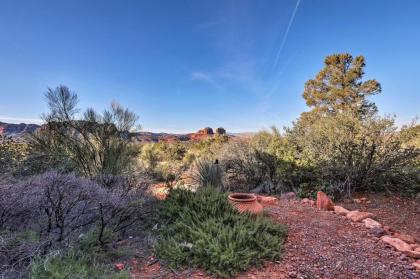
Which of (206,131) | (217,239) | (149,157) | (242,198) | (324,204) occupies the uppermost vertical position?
(206,131)

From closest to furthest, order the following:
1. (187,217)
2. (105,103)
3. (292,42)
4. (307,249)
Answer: (307,249) → (187,217) → (105,103) → (292,42)

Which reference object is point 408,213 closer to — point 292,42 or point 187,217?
point 187,217

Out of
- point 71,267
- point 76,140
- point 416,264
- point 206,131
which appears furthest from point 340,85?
point 71,267

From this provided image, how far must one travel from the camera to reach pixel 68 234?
8.44 ft

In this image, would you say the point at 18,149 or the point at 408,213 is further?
the point at 18,149

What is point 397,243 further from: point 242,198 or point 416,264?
point 242,198

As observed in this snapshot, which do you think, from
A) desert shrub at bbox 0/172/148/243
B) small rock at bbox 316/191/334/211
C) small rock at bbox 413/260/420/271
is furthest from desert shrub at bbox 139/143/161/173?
small rock at bbox 413/260/420/271

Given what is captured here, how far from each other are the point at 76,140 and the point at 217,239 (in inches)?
169

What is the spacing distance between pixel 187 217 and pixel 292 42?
6.29 m

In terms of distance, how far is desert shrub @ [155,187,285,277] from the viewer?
2.34 metres

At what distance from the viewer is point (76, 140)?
5.46 meters

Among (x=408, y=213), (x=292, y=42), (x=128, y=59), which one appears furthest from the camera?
(x=128, y=59)

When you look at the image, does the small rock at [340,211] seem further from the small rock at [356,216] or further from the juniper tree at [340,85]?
the juniper tree at [340,85]

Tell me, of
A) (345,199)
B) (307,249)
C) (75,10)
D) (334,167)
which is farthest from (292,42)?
(307,249)
